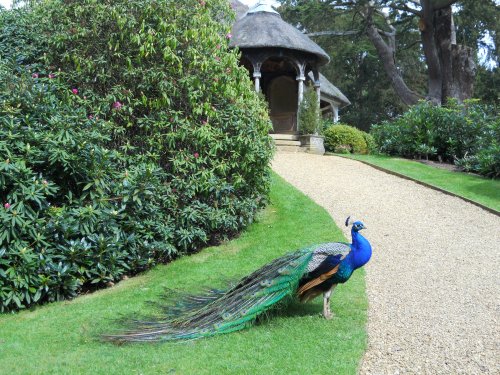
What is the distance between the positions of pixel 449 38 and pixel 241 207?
20.8 m

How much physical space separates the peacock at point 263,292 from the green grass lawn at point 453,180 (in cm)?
775

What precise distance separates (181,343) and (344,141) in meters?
18.8

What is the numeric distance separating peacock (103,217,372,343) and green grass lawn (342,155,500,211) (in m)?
7.75

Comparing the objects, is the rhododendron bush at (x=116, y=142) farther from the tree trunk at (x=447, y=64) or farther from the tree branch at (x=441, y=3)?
the tree trunk at (x=447, y=64)

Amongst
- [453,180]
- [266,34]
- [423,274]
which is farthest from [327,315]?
[266,34]

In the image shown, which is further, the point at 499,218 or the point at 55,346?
the point at 499,218

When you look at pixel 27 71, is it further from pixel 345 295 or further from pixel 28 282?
pixel 345 295

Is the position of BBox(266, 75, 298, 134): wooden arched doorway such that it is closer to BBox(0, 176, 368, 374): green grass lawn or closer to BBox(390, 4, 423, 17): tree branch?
BBox(390, 4, 423, 17): tree branch

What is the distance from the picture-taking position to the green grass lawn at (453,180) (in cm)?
1311

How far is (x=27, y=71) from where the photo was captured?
868cm

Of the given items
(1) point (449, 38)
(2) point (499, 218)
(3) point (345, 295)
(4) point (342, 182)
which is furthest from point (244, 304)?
(1) point (449, 38)

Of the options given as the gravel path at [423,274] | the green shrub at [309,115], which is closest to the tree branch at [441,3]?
the green shrub at [309,115]

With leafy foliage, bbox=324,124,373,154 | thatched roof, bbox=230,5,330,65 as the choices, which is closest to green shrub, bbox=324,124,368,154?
leafy foliage, bbox=324,124,373,154

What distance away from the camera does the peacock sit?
5199 mm
